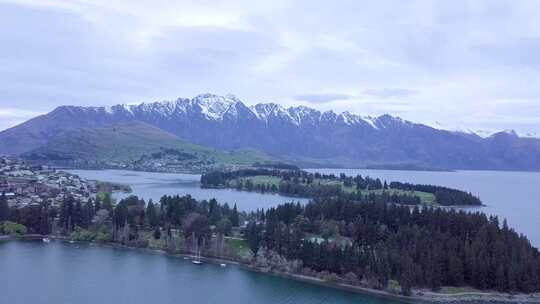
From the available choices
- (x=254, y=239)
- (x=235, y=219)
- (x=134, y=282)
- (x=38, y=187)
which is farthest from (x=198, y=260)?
(x=38, y=187)

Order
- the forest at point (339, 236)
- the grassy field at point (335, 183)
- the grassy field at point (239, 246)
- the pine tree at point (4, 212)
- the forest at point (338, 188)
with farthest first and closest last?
the grassy field at point (335, 183)
the forest at point (338, 188)
the pine tree at point (4, 212)
the grassy field at point (239, 246)
the forest at point (339, 236)

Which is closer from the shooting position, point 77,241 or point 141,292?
point 141,292

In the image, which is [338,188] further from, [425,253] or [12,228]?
[425,253]

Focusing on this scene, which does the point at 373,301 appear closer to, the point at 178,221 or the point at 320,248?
the point at 320,248

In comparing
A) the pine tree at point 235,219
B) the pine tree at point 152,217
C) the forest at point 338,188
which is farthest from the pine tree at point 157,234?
the forest at point 338,188

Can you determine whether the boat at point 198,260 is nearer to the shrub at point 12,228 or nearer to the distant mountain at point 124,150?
the shrub at point 12,228

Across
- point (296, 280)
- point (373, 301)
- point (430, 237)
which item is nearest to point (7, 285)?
point (296, 280)
